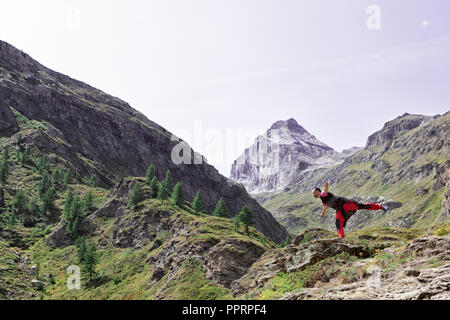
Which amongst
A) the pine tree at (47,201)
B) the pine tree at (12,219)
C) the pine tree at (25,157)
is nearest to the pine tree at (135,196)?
the pine tree at (12,219)

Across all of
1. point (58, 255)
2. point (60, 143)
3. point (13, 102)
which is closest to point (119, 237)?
point (58, 255)

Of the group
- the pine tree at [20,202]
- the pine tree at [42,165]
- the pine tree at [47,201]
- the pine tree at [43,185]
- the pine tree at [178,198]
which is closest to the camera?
the pine tree at [178,198]

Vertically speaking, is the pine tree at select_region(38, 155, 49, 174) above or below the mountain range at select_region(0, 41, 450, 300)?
above

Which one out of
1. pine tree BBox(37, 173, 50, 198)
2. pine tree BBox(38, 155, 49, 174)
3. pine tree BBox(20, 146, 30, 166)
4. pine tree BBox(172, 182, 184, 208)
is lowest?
pine tree BBox(172, 182, 184, 208)

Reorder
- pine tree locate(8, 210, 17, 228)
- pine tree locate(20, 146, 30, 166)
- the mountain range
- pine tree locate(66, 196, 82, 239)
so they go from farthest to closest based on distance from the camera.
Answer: pine tree locate(20, 146, 30, 166) < pine tree locate(8, 210, 17, 228) < pine tree locate(66, 196, 82, 239) < the mountain range

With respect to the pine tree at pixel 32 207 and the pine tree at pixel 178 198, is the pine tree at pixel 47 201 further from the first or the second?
the pine tree at pixel 178 198

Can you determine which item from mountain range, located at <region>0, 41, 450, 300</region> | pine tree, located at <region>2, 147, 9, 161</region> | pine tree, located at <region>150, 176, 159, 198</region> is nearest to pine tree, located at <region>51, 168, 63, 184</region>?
mountain range, located at <region>0, 41, 450, 300</region>

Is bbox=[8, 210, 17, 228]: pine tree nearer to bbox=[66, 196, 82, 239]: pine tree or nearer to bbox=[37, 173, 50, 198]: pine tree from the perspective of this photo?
bbox=[37, 173, 50, 198]: pine tree

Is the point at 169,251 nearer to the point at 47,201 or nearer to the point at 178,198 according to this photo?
the point at 178,198

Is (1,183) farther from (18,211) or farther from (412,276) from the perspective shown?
Result: (412,276)

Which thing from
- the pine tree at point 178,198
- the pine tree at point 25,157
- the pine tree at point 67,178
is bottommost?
the pine tree at point 178,198

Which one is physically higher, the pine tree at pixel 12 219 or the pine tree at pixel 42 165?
the pine tree at pixel 42 165

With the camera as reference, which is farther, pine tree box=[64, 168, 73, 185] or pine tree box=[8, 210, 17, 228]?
pine tree box=[64, 168, 73, 185]

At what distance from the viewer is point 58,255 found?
7338 cm
